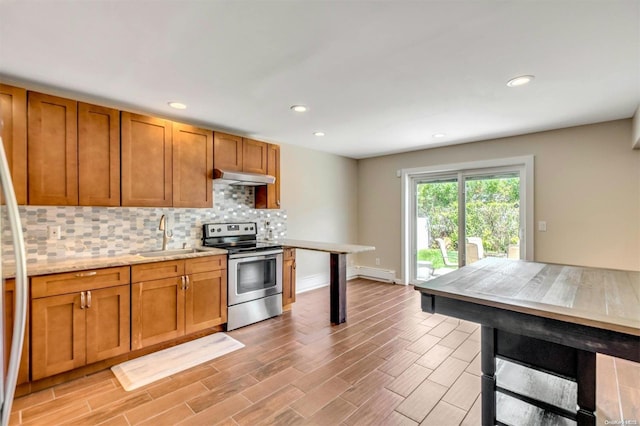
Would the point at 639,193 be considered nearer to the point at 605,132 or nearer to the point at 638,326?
the point at 605,132

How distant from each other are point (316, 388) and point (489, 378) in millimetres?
1178

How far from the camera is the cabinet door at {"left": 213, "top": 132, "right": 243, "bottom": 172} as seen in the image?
3.47m

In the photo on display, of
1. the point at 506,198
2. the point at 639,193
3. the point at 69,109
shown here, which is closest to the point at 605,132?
the point at 639,193

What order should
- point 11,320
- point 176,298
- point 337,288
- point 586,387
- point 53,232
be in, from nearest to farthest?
1. point 586,387
2. point 11,320
3. point 53,232
4. point 176,298
5. point 337,288

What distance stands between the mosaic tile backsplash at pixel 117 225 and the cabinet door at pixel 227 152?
388 millimetres

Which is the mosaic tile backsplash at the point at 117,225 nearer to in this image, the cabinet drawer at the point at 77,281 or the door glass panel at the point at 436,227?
the cabinet drawer at the point at 77,281

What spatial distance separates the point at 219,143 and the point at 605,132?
4433mm

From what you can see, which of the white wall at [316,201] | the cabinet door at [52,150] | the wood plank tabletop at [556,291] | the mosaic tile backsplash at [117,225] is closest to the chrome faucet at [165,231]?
the mosaic tile backsplash at [117,225]

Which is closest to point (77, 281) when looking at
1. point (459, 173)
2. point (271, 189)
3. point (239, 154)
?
point (239, 154)

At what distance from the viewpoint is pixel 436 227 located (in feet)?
16.4

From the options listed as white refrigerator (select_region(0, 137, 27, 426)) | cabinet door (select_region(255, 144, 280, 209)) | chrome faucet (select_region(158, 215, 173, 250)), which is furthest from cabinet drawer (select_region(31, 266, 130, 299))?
cabinet door (select_region(255, 144, 280, 209))

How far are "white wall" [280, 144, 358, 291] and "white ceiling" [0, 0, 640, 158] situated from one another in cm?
153

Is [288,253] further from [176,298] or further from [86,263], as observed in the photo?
[86,263]

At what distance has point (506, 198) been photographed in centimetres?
416
